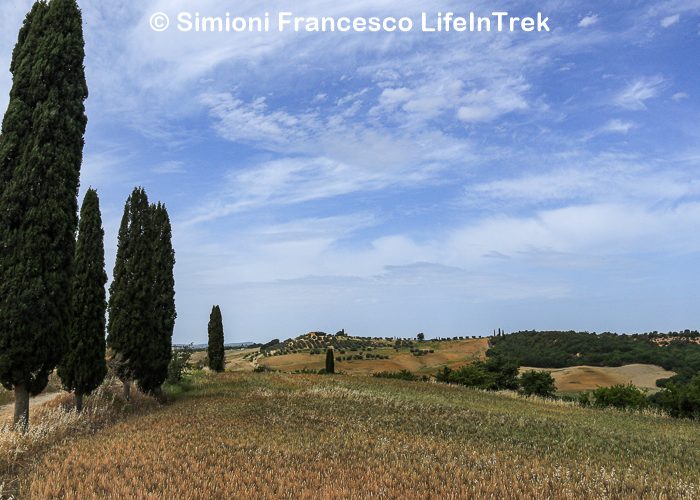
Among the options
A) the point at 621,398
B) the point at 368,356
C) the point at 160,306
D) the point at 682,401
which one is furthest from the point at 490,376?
the point at 368,356

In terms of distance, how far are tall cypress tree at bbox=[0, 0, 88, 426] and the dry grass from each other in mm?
1165

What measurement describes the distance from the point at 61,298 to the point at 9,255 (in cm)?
199

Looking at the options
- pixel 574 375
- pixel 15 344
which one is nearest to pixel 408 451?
pixel 15 344

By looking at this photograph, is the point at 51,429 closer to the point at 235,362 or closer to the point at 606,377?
the point at 606,377

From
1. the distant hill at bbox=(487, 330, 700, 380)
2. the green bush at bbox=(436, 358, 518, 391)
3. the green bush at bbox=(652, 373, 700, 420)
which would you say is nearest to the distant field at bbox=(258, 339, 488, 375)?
the distant hill at bbox=(487, 330, 700, 380)

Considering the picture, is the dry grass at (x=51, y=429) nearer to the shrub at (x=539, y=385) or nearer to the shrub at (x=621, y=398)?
the shrub at (x=621, y=398)

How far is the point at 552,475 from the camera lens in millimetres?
9336

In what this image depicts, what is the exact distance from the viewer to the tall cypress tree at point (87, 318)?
18781 mm

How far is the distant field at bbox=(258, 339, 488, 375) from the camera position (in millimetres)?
65875

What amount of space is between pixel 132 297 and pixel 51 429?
11.7m

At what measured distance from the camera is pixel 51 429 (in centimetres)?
1366

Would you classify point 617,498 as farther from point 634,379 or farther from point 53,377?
point 634,379

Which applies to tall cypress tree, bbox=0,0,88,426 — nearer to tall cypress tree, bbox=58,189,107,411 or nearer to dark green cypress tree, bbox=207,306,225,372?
tall cypress tree, bbox=58,189,107,411

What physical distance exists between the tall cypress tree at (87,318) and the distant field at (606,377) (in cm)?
4650
